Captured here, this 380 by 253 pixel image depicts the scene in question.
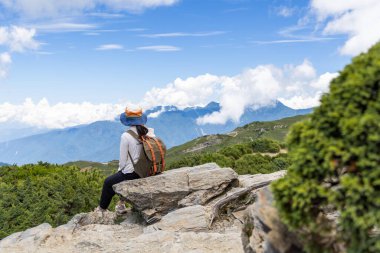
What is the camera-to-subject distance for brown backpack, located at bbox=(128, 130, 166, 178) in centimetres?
1588

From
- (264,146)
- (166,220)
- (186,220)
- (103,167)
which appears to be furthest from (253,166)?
(103,167)

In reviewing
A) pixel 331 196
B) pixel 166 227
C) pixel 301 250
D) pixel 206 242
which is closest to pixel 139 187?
pixel 166 227

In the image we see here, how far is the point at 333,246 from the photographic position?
252 inches

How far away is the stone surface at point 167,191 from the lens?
53.1 feet

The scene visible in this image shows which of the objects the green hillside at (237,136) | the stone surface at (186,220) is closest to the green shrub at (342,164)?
the stone surface at (186,220)

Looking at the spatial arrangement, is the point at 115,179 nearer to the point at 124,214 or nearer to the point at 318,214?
the point at 124,214

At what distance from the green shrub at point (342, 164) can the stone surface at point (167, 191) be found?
996 cm

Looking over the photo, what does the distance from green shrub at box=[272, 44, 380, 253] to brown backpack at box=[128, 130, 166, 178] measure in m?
9.83

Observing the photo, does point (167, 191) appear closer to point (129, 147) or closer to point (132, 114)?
point (129, 147)

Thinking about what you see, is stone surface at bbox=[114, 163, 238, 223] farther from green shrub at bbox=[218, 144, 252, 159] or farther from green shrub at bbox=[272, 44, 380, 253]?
green shrub at bbox=[218, 144, 252, 159]

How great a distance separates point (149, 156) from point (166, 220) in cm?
240

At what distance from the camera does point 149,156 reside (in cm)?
1594

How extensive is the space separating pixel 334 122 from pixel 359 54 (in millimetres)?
1139

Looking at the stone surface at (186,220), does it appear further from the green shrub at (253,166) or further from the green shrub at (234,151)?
the green shrub at (234,151)
